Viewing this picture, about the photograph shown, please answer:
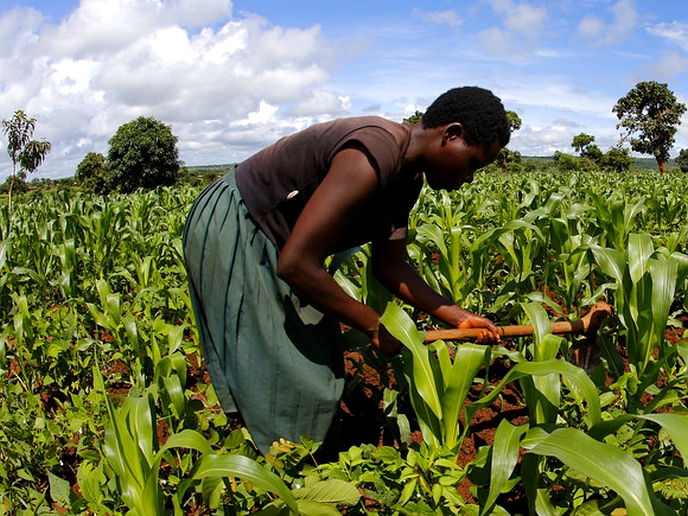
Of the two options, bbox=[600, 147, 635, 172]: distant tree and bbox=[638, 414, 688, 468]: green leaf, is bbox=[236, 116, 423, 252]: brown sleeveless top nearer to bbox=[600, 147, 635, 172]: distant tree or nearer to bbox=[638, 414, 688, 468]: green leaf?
bbox=[638, 414, 688, 468]: green leaf

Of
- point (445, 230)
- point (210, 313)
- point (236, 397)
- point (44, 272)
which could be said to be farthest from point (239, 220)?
point (44, 272)

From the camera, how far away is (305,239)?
4.27 ft

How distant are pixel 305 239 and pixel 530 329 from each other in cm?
88

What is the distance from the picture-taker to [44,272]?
14.8 feet

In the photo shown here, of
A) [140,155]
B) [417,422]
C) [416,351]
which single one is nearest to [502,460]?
[416,351]

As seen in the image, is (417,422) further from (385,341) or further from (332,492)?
(332,492)

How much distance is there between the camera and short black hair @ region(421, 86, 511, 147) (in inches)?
52.5

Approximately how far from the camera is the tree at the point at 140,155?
1192 inches

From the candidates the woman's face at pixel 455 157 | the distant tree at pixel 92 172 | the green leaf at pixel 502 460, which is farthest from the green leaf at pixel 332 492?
the distant tree at pixel 92 172

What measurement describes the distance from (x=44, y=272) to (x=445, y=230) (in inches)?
133

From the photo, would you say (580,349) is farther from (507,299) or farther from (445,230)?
(445,230)

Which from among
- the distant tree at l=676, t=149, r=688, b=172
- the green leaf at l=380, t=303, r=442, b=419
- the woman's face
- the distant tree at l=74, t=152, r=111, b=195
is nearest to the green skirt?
the green leaf at l=380, t=303, r=442, b=419

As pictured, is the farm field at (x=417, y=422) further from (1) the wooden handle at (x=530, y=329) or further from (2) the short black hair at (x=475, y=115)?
(2) the short black hair at (x=475, y=115)

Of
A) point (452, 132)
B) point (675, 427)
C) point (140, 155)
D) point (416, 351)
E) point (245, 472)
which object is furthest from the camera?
point (140, 155)
